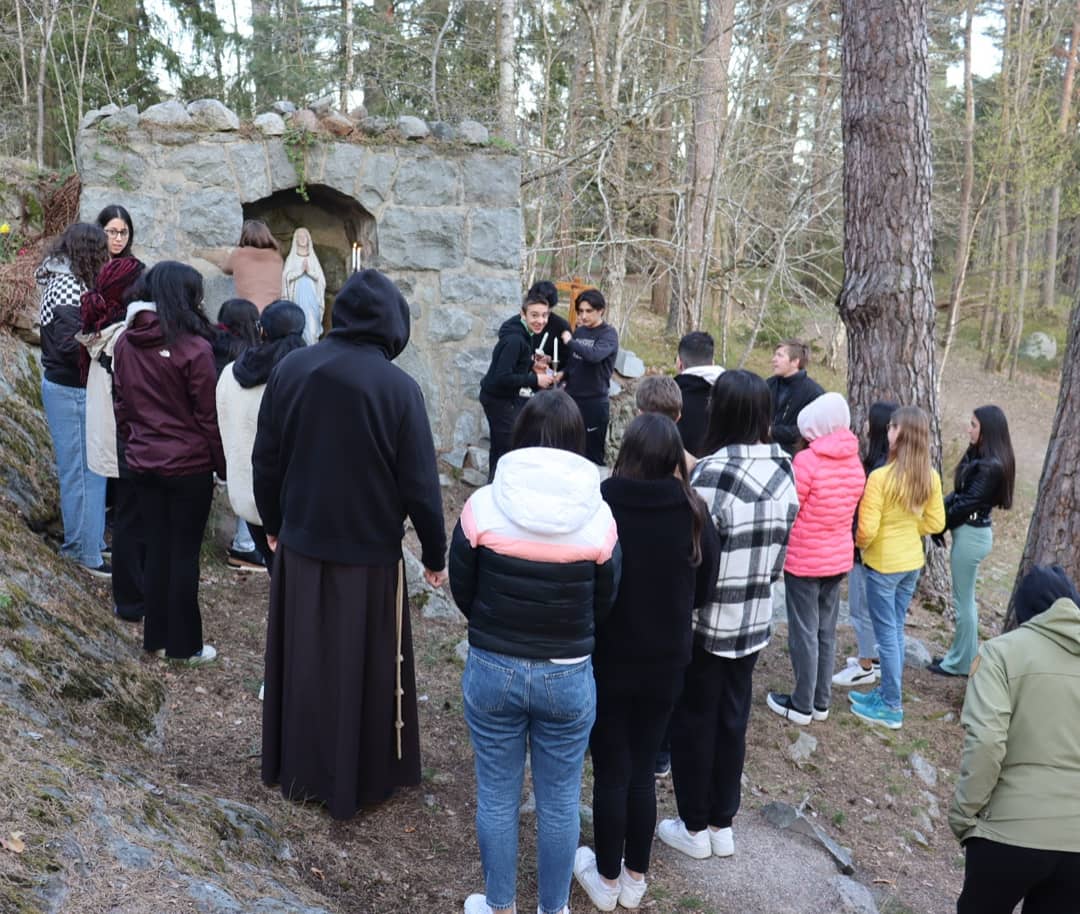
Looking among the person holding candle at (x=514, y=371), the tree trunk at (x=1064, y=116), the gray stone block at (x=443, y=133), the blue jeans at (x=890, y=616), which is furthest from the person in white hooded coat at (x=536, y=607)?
the tree trunk at (x=1064, y=116)

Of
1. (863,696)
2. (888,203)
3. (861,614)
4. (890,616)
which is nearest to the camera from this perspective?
(890,616)

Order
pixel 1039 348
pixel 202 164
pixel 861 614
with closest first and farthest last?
pixel 861 614 → pixel 202 164 → pixel 1039 348

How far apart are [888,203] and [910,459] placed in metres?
2.64

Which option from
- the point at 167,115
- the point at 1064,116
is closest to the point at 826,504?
the point at 167,115

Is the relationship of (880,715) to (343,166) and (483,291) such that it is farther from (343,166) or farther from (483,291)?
(343,166)

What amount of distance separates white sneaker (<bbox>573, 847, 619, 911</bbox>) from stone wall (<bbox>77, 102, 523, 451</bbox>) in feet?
16.7

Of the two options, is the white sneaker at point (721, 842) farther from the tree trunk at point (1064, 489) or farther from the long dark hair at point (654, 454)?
the tree trunk at point (1064, 489)

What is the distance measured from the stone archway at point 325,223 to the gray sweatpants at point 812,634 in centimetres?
483

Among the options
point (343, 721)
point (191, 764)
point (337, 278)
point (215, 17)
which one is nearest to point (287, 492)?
point (343, 721)

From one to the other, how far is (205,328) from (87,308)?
0.79 m

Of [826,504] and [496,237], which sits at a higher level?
[496,237]

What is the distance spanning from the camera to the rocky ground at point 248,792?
8.04 feet

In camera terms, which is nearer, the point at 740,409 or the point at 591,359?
the point at 740,409

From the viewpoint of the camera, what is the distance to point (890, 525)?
16.1 ft
